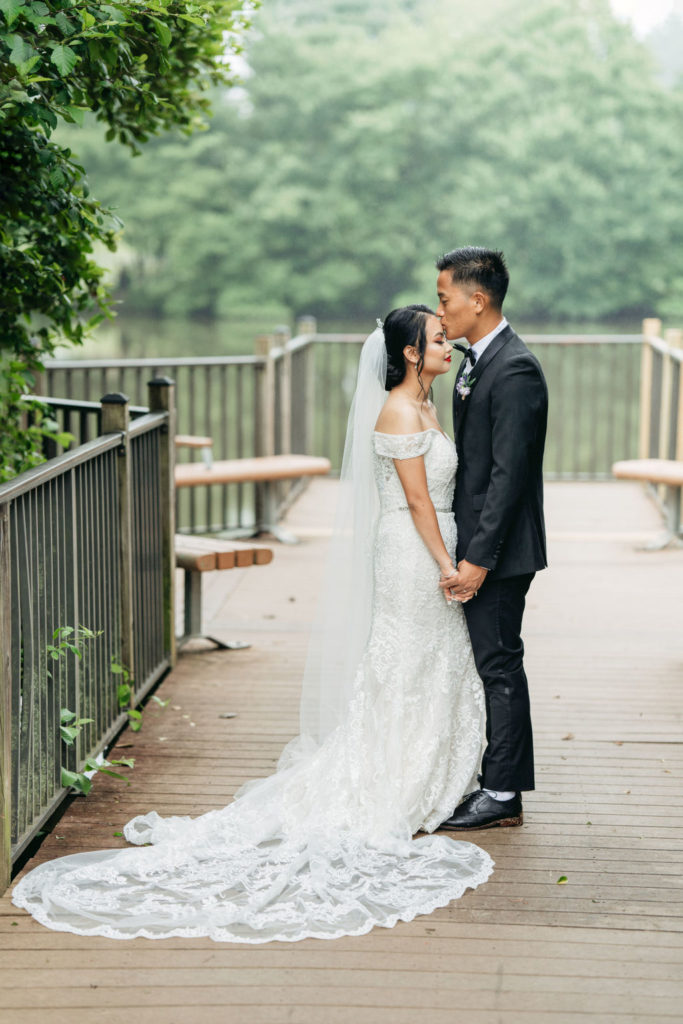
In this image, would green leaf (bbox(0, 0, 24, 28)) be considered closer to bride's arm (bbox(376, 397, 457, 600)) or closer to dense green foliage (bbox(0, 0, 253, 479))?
dense green foliage (bbox(0, 0, 253, 479))

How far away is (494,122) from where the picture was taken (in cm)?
3616

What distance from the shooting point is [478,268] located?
3.73 metres

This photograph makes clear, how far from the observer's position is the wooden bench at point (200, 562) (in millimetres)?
5727

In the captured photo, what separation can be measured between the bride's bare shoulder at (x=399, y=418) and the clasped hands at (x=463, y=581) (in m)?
0.44

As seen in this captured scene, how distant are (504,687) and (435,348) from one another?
106 centimetres

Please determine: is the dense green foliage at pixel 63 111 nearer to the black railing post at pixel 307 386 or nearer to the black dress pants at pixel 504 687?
the black dress pants at pixel 504 687

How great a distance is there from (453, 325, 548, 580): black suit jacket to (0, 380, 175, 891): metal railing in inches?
48.8

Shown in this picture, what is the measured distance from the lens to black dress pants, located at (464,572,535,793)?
3818mm

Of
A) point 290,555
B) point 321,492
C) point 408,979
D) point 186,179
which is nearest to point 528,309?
point 186,179

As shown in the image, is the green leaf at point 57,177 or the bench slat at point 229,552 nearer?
the green leaf at point 57,177

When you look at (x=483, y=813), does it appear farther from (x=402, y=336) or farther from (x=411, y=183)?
(x=411, y=183)

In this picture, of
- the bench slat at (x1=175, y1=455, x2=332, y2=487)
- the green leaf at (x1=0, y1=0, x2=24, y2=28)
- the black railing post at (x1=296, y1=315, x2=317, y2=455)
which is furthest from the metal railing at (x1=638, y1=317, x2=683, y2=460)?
the green leaf at (x1=0, y1=0, x2=24, y2=28)

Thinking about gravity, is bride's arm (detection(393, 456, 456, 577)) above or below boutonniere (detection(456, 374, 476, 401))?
below

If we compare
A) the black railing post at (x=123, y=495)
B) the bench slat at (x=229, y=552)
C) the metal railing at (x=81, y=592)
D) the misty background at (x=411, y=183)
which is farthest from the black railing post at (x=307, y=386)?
the misty background at (x=411, y=183)
